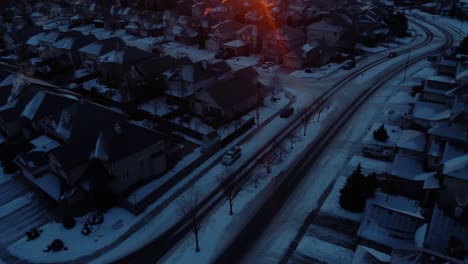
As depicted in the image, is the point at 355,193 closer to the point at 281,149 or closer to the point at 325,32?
the point at 281,149

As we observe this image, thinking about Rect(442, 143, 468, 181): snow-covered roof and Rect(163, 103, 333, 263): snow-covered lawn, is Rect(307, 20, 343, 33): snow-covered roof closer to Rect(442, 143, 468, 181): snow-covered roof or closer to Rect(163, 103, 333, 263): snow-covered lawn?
Rect(163, 103, 333, 263): snow-covered lawn

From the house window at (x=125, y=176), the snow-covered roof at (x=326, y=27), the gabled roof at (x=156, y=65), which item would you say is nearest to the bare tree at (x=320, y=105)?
the gabled roof at (x=156, y=65)

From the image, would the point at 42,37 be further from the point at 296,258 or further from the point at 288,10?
the point at 296,258

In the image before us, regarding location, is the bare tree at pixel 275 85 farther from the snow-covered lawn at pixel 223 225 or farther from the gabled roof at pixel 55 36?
the gabled roof at pixel 55 36

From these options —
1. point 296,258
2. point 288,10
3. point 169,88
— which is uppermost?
point 288,10

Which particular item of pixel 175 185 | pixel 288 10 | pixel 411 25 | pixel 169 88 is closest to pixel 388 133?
pixel 175 185
